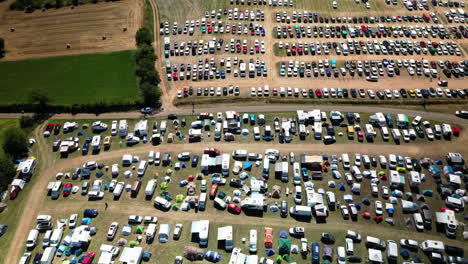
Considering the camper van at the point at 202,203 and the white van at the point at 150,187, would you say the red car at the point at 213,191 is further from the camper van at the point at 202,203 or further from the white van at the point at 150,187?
the white van at the point at 150,187

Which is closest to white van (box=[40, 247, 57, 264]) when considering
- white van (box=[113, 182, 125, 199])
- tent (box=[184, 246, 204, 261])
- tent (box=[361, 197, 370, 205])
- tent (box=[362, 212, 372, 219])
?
white van (box=[113, 182, 125, 199])

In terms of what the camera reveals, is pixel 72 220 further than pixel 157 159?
No

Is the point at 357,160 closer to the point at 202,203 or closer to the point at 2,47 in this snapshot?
the point at 202,203

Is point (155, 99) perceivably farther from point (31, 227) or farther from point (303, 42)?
point (303, 42)

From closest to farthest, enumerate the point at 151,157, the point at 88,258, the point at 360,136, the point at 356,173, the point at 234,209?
the point at 88,258 < the point at 234,209 < the point at 356,173 < the point at 151,157 < the point at 360,136

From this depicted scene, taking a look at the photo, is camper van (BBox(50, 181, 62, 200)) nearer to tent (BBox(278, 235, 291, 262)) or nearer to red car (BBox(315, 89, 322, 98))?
tent (BBox(278, 235, 291, 262))

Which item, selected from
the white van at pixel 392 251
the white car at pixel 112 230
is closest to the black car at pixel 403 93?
the white van at pixel 392 251

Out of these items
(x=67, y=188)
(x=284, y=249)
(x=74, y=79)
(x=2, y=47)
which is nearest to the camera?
(x=284, y=249)

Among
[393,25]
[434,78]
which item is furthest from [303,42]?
[434,78]

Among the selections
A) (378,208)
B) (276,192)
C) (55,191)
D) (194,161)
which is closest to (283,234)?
(276,192)
